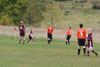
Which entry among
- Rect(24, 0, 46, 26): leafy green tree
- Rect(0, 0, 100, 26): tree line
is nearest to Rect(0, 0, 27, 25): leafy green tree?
Rect(0, 0, 100, 26): tree line

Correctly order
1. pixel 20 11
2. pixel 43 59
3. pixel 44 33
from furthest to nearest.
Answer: pixel 20 11 → pixel 44 33 → pixel 43 59

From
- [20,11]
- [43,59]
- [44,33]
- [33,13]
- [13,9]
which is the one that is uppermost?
[13,9]

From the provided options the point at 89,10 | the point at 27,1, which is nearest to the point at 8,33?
the point at 27,1

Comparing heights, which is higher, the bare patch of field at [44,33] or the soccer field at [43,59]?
the soccer field at [43,59]

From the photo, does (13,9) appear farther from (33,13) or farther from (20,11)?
(33,13)

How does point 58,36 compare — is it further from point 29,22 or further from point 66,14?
point 66,14

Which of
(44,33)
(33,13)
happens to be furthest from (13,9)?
(44,33)

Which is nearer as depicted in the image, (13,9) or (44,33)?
(44,33)

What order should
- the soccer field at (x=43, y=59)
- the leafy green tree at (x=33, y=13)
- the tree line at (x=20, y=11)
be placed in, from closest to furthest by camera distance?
1. the soccer field at (x=43, y=59)
2. the tree line at (x=20, y=11)
3. the leafy green tree at (x=33, y=13)

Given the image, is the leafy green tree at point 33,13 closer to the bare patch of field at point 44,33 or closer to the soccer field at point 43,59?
the bare patch of field at point 44,33

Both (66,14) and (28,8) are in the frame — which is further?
(66,14)

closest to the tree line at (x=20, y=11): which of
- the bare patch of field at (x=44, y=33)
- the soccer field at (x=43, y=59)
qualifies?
the bare patch of field at (x=44, y=33)

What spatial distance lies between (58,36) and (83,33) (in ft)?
89.7

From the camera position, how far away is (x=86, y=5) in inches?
5586
